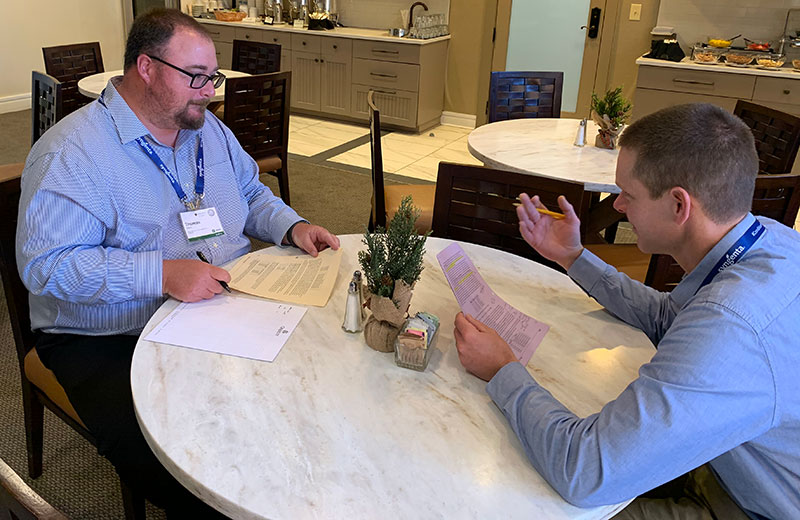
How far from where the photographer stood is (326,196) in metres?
4.63

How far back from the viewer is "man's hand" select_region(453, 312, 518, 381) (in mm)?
1245

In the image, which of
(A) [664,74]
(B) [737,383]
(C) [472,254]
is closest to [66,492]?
(C) [472,254]

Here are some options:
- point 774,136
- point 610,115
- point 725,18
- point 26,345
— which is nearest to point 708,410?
point 26,345

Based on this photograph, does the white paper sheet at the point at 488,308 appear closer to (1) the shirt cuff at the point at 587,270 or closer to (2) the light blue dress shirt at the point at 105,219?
(1) the shirt cuff at the point at 587,270

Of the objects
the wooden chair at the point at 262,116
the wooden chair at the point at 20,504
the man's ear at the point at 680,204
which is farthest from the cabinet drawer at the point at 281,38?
the wooden chair at the point at 20,504

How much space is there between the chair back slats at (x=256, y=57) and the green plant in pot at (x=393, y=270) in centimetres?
385

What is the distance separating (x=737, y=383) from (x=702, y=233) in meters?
0.32

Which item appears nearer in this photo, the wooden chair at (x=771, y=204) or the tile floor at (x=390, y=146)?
the wooden chair at (x=771, y=204)

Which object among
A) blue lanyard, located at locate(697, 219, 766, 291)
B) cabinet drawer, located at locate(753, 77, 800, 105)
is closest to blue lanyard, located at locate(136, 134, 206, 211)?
blue lanyard, located at locate(697, 219, 766, 291)

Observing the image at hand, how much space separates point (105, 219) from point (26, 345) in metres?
0.50

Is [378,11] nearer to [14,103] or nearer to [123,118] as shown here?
[14,103]

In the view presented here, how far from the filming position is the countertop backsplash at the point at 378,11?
256 inches

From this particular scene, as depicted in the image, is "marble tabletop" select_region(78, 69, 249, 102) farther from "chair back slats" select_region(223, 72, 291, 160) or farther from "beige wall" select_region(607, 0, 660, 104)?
"beige wall" select_region(607, 0, 660, 104)

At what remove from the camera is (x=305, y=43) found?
6.59m
